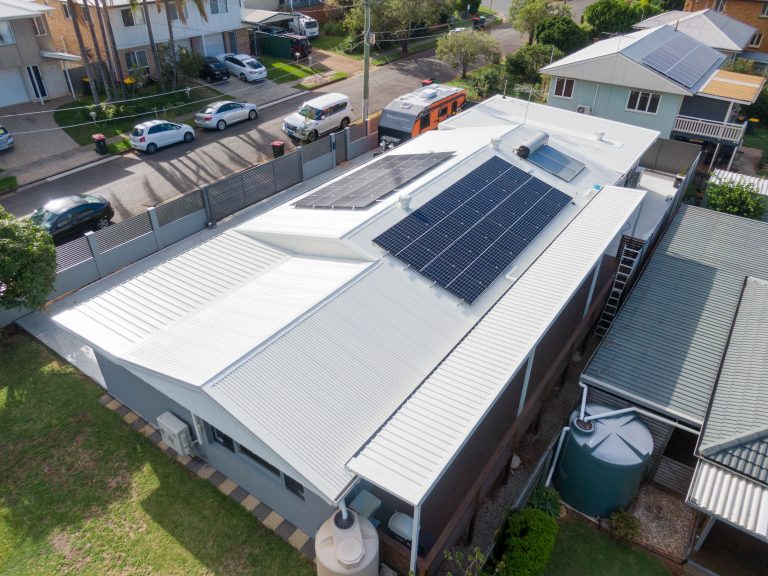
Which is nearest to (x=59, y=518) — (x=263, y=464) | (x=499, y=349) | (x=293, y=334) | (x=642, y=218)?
(x=263, y=464)

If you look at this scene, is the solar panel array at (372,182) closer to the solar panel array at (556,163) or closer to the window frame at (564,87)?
the solar panel array at (556,163)

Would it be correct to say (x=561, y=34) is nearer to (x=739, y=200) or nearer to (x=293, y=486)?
(x=739, y=200)

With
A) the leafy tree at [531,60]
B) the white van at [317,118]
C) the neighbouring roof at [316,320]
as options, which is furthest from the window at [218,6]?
the neighbouring roof at [316,320]

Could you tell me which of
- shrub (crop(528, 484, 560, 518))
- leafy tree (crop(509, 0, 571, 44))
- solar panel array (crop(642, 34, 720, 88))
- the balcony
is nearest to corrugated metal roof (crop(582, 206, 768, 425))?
shrub (crop(528, 484, 560, 518))

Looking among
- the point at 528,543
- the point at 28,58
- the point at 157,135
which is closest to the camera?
the point at 528,543

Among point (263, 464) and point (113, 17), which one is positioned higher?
point (113, 17)

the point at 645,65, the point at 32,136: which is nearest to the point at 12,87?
the point at 32,136

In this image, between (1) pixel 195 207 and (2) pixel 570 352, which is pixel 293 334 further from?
(1) pixel 195 207
